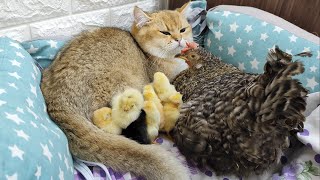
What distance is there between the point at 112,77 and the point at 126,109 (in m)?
0.17

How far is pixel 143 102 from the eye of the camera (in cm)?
92

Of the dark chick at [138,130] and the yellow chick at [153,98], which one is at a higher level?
the yellow chick at [153,98]

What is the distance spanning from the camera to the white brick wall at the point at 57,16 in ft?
3.56

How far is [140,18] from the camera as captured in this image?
46.8 inches

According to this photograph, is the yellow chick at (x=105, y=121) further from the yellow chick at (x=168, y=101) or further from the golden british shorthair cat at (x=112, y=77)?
the yellow chick at (x=168, y=101)

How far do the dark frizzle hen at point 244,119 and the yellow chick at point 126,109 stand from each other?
135 mm

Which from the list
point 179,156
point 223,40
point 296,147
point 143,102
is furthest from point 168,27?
point 296,147

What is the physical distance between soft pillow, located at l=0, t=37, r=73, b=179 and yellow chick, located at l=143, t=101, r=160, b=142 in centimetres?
25

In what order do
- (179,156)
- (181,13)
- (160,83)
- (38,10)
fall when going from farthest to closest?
(181,13), (38,10), (160,83), (179,156)

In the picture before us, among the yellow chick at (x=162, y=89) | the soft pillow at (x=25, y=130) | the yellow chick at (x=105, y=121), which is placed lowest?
the yellow chick at (x=105, y=121)

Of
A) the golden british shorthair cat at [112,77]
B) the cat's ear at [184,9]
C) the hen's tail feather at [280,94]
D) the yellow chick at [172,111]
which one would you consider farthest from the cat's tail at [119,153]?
the cat's ear at [184,9]

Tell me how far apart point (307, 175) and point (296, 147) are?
0.32 feet

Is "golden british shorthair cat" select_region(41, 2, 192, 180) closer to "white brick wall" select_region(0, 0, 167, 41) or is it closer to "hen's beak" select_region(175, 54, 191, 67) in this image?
"hen's beak" select_region(175, 54, 191, 67)

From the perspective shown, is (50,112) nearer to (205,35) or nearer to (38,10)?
(38,10)
